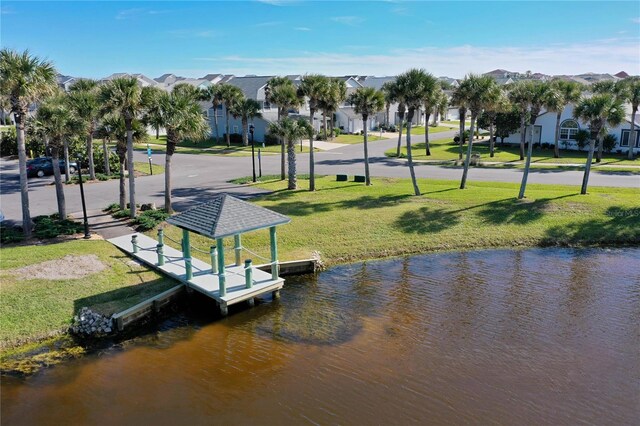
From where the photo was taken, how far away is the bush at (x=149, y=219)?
76.3 feet

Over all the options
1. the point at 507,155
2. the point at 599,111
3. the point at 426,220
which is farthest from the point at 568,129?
the point at 426,220

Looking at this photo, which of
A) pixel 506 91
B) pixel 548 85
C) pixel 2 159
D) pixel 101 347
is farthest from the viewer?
pixel 2 159

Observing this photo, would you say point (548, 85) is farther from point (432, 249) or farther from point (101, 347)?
point (101, 347)

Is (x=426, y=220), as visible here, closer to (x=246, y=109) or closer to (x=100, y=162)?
(x=100, y=162)

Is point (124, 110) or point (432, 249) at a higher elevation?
point (124, 110)

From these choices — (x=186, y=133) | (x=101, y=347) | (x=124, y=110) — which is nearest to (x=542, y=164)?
(x=186, y=133)

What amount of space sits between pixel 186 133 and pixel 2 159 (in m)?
A: 34.2

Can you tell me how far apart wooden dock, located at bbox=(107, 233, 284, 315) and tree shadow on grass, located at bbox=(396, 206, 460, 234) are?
913 centimetres

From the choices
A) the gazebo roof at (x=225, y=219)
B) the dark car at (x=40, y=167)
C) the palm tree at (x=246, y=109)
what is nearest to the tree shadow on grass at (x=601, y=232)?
the gazebo roof at (x=225, y=219)

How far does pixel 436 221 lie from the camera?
25.4m

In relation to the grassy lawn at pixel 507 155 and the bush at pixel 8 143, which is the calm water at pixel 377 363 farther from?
the bush at pixel 8 143

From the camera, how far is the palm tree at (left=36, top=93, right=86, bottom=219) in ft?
73.3

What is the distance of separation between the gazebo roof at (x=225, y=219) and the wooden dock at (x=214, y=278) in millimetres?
Answer: 1427

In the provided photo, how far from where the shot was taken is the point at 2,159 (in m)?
48.3
